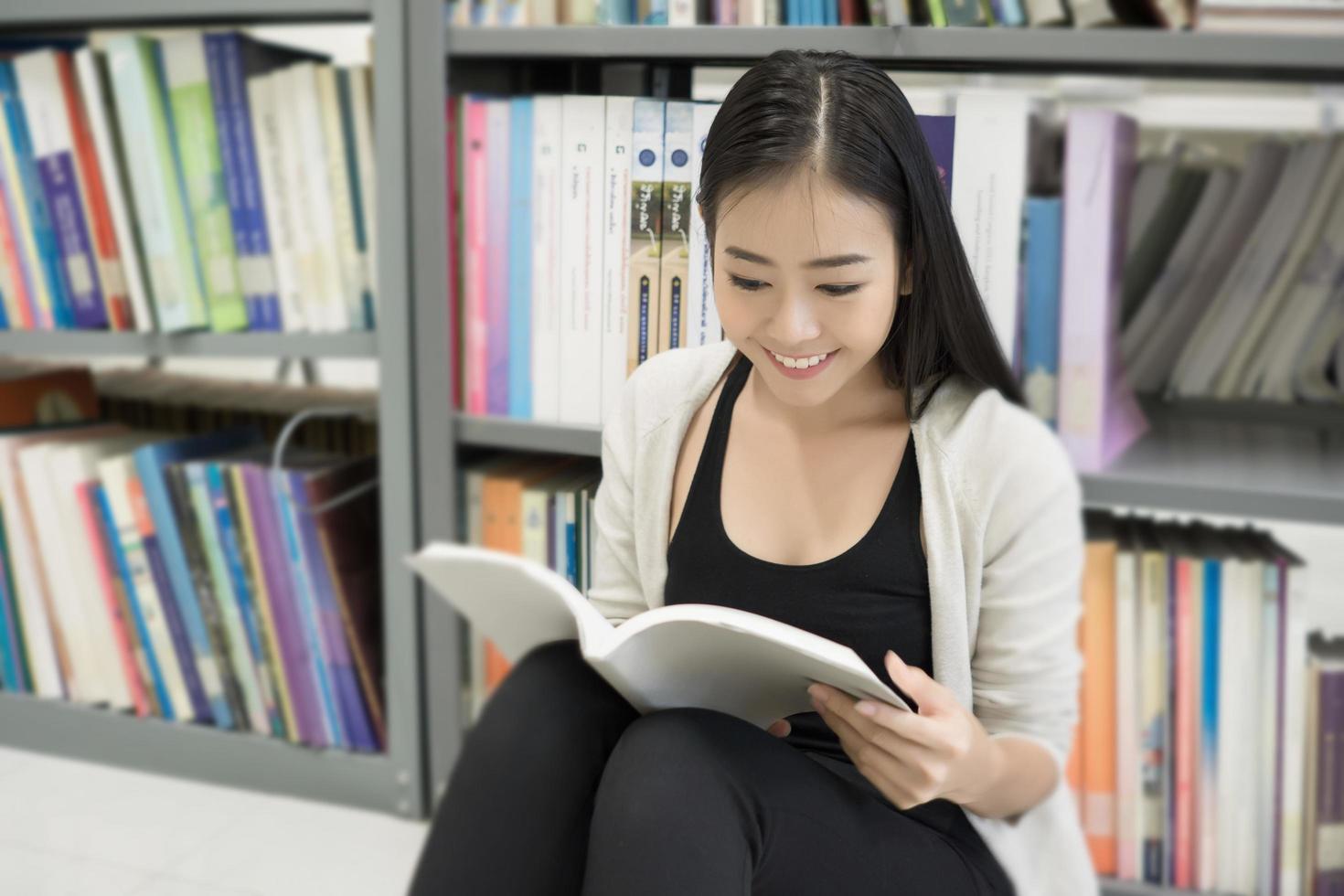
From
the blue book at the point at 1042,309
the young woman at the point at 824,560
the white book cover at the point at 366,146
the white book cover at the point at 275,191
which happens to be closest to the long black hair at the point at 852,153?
the young woman at the point at 824,560

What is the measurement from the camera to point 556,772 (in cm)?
57

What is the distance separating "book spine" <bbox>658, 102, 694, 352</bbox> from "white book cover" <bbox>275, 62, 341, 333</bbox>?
0.69 meters

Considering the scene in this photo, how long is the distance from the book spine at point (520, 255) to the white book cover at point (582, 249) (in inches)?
2.6

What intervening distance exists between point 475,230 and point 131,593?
2.51 ft

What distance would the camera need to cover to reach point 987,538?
0.53 meters

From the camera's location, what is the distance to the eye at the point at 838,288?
461 mm

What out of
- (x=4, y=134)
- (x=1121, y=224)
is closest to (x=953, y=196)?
Result: (x=1121, y=224)

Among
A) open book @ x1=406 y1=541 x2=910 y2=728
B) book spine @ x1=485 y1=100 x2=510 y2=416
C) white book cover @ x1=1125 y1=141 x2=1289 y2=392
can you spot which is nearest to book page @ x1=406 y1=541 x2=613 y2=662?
open book @ x1=406 y1=541 x2=910 y2=728

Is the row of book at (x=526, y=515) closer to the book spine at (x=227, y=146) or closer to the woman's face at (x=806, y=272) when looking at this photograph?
the woman's face at (x=806, y=272)

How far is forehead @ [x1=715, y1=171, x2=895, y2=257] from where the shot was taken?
1.48 ft

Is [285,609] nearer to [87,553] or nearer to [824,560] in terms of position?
[87,553]

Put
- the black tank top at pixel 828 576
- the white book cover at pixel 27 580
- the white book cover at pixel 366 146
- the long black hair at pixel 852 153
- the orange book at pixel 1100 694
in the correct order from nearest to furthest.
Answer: the long black hair at pixel 852 153, the black tank top at pixel 828 576, the orange book at pixel 1100 694, the white book cover at pixel 366 146, the white book cover at pixel 27 580

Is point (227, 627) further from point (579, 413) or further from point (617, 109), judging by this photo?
point (617, 109)

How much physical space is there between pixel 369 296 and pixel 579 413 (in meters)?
0.60
